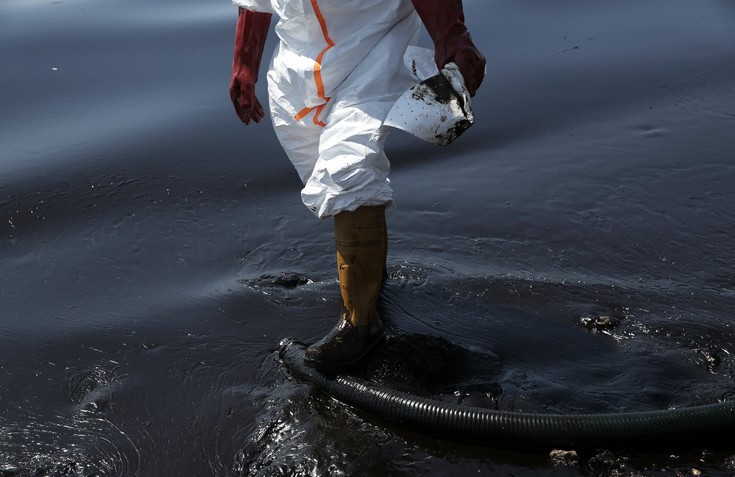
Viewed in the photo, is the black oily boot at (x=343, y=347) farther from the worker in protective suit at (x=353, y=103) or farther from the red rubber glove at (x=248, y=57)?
the red rubber glove at (x=248, y=57)

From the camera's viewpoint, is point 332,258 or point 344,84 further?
point 332,258

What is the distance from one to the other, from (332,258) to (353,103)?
1.08m

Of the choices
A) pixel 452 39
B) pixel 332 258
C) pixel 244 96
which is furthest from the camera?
pixel 332 258

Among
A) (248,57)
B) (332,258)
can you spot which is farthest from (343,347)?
(248,57)

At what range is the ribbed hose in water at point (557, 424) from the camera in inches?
112

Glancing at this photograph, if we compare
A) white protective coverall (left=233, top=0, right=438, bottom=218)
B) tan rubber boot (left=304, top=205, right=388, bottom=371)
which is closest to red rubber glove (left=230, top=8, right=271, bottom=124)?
white protective coverall (left=233, top=0, right=438, bottom=218)

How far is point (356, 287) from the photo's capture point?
3408 millimetres

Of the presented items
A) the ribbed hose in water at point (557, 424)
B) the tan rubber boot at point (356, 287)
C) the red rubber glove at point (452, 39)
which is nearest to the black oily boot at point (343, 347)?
the tan rubber boot at point (356, 287)

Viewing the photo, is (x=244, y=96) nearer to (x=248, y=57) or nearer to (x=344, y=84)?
(x=248, y=57)

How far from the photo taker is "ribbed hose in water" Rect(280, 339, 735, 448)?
285 centimetres

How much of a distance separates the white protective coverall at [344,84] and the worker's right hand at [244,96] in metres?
0.19

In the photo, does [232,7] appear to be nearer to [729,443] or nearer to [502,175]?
[502,175]

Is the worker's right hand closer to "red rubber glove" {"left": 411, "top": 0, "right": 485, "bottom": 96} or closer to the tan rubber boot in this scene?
the tan rubber boot

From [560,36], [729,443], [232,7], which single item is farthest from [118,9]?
[729,443]
